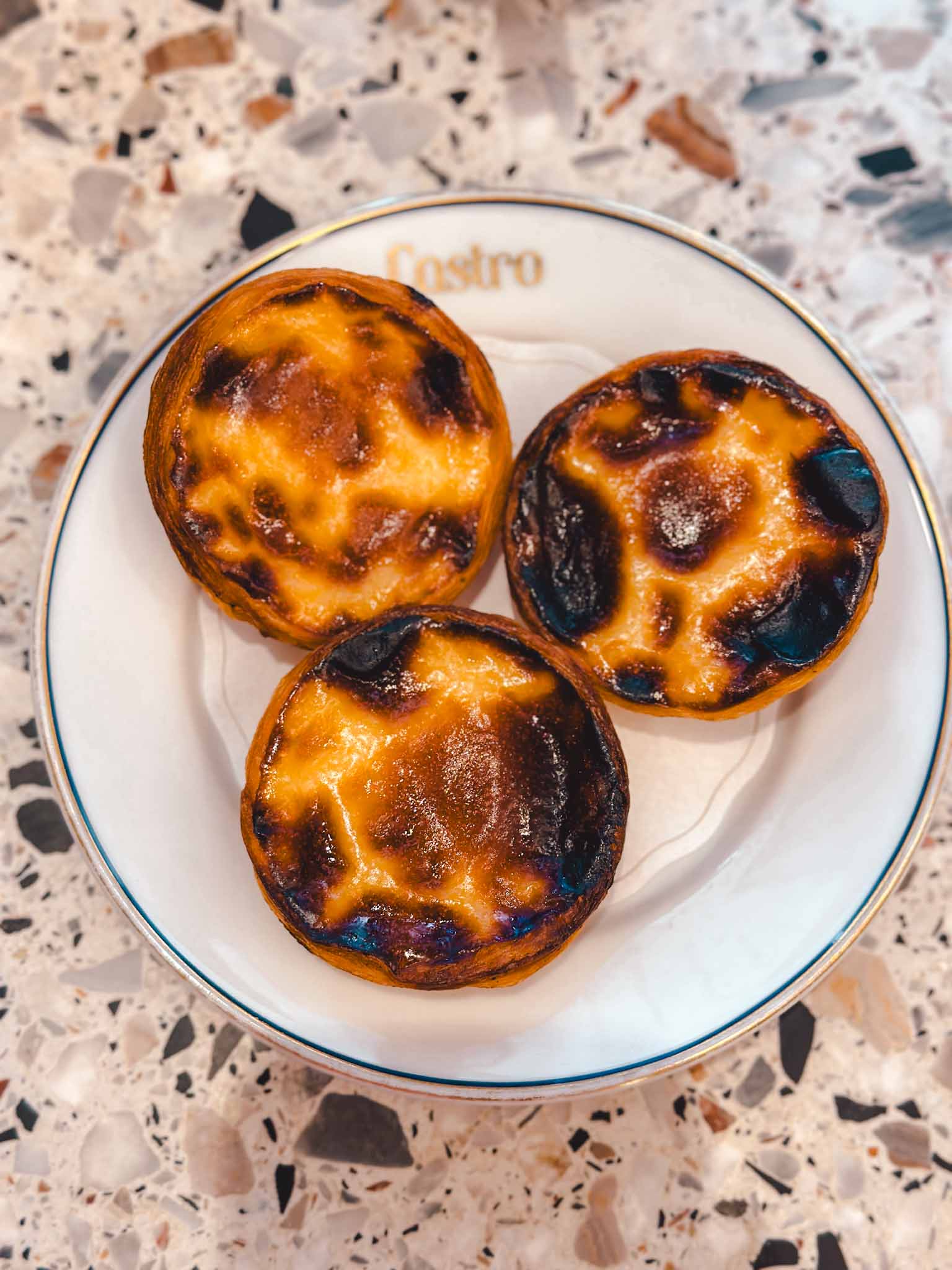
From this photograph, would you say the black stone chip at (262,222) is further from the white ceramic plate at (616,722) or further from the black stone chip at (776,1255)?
the black stone chip at (776,1255)

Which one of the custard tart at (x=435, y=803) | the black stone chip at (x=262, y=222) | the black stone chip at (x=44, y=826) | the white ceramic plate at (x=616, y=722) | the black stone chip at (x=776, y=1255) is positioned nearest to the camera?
the custard tart at (x=435, y=803)

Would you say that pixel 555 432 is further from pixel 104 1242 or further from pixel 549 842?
pixel 104 1242

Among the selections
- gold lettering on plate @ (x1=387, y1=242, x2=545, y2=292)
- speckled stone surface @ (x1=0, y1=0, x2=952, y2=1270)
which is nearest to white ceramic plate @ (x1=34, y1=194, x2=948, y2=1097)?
gold lettering on plate @ (x1=387, y1=242, x2=545, y2=292)

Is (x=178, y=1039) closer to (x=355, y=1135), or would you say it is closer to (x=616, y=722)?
(x=355, y=1135)

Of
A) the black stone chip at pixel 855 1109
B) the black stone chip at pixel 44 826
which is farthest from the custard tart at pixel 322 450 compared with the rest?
the black stone chip at pixel 855 1109

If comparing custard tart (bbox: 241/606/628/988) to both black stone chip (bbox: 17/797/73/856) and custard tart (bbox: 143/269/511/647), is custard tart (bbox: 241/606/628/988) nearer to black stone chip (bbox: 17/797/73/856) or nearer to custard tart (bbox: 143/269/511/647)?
custard tart (bbox: 143/269/511/647)
